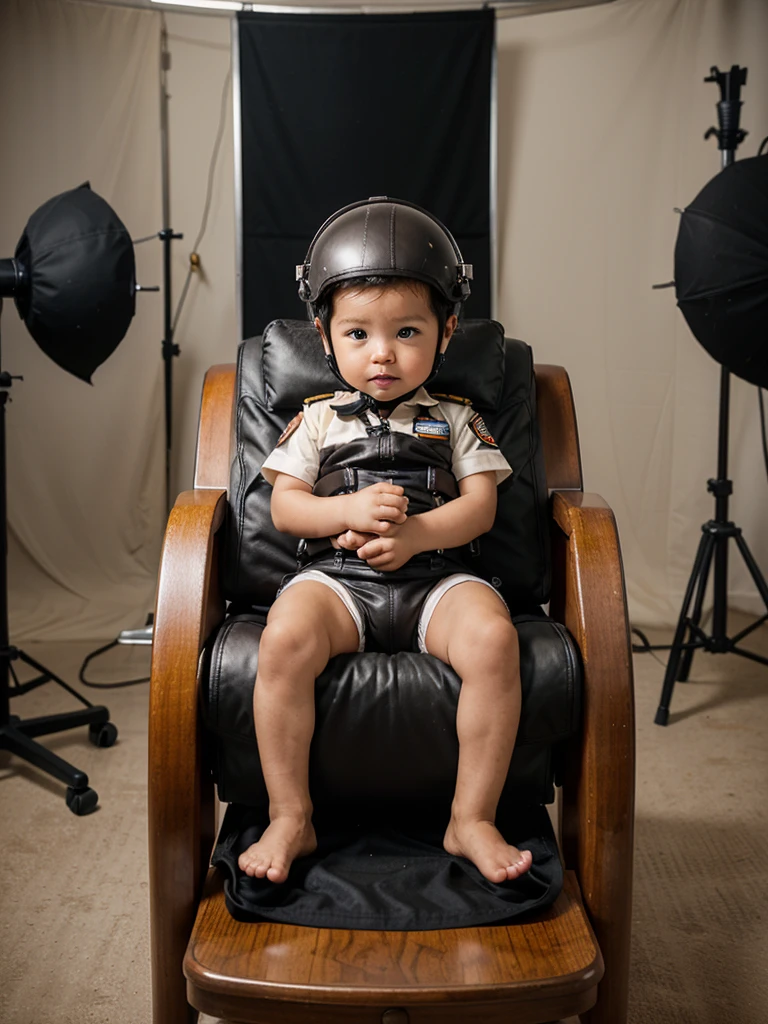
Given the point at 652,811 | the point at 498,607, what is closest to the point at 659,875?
the point at 652,811

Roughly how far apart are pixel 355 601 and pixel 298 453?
0.88 feet

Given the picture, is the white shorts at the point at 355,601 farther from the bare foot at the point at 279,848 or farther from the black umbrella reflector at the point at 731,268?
the black umbrella reflector at the point at 731,268

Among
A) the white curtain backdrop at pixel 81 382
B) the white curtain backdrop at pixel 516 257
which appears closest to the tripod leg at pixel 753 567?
the white curtain backdrop at pixel 516 257

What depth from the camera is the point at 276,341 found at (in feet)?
5.89

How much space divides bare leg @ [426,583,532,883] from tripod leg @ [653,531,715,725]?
1.35m

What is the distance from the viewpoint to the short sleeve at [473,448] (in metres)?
1.61

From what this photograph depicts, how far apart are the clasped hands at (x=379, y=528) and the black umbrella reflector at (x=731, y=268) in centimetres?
119

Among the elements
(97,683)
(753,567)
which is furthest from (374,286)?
(97,683)

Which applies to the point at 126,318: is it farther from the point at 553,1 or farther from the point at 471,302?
the point at 553,1

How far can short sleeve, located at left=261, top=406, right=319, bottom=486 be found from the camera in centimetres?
160

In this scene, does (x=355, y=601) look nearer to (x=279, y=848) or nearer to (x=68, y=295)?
(x=279, y=848)

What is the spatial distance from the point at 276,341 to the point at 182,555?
0.54 meters

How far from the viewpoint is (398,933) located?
120 cm

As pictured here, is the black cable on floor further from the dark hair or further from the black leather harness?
the dark hair
